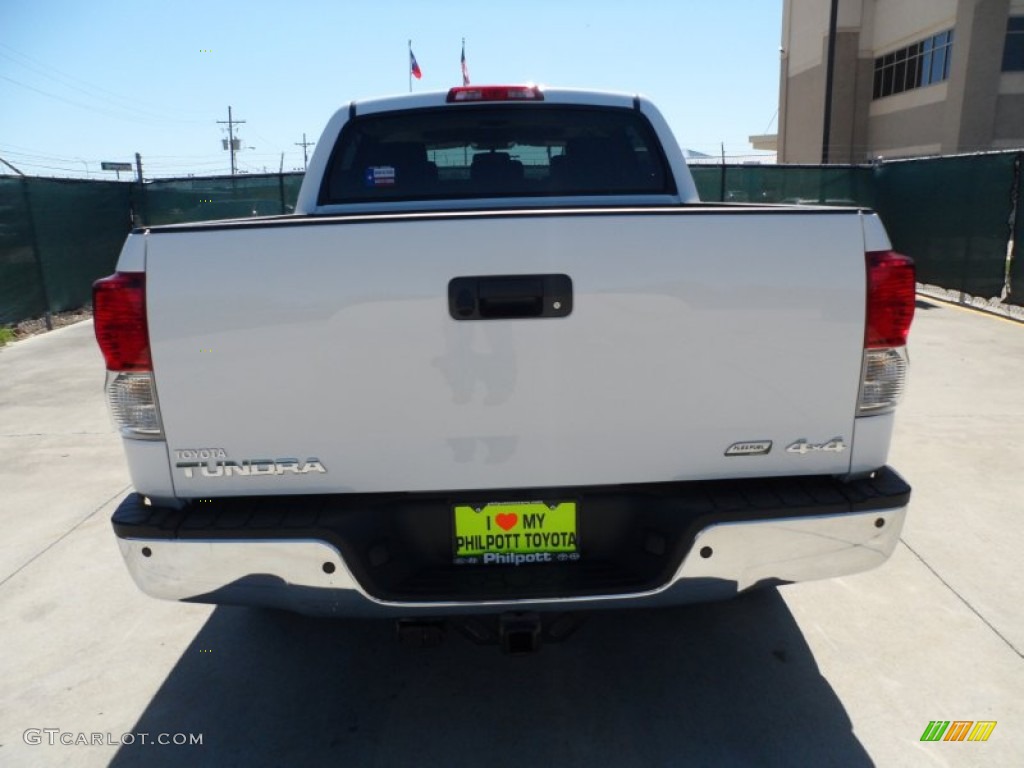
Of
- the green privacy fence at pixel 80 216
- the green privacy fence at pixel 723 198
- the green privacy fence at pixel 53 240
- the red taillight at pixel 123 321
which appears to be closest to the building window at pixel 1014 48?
the green privacy fence at pixel 723 198

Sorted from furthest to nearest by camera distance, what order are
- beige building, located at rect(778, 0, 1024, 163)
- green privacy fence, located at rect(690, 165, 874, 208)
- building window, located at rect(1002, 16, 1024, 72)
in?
beige building, located at rect(778, 0, 1024, 163) < building window, located at rect(1002, 16, 1024, 72) < green privacy fence, located at rect(690, 165, 874, 208)

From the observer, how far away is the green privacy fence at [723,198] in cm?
1070

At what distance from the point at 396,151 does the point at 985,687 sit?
10.8 feet

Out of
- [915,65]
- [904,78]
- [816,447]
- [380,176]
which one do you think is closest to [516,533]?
[816,447]

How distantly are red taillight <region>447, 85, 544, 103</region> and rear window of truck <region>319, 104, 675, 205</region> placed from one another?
2.1 inches

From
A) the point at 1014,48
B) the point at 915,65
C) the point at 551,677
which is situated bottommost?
the point at 551,677

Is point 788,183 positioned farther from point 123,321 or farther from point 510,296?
point 123,321

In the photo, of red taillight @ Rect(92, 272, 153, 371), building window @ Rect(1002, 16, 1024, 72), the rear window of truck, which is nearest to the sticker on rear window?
the rear window of truck

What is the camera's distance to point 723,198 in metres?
16.1

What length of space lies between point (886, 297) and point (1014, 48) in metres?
32.1

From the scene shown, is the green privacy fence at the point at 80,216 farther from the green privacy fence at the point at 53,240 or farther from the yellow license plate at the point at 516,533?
the yellow license plate at the point at 516,533

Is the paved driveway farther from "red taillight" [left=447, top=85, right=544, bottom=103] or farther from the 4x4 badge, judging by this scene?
"red taillight" [left=447, top=85, right=544, bottom=103]

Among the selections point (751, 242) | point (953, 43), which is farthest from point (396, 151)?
point (953, 43)

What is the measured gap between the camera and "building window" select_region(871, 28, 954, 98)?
28.8 meters
